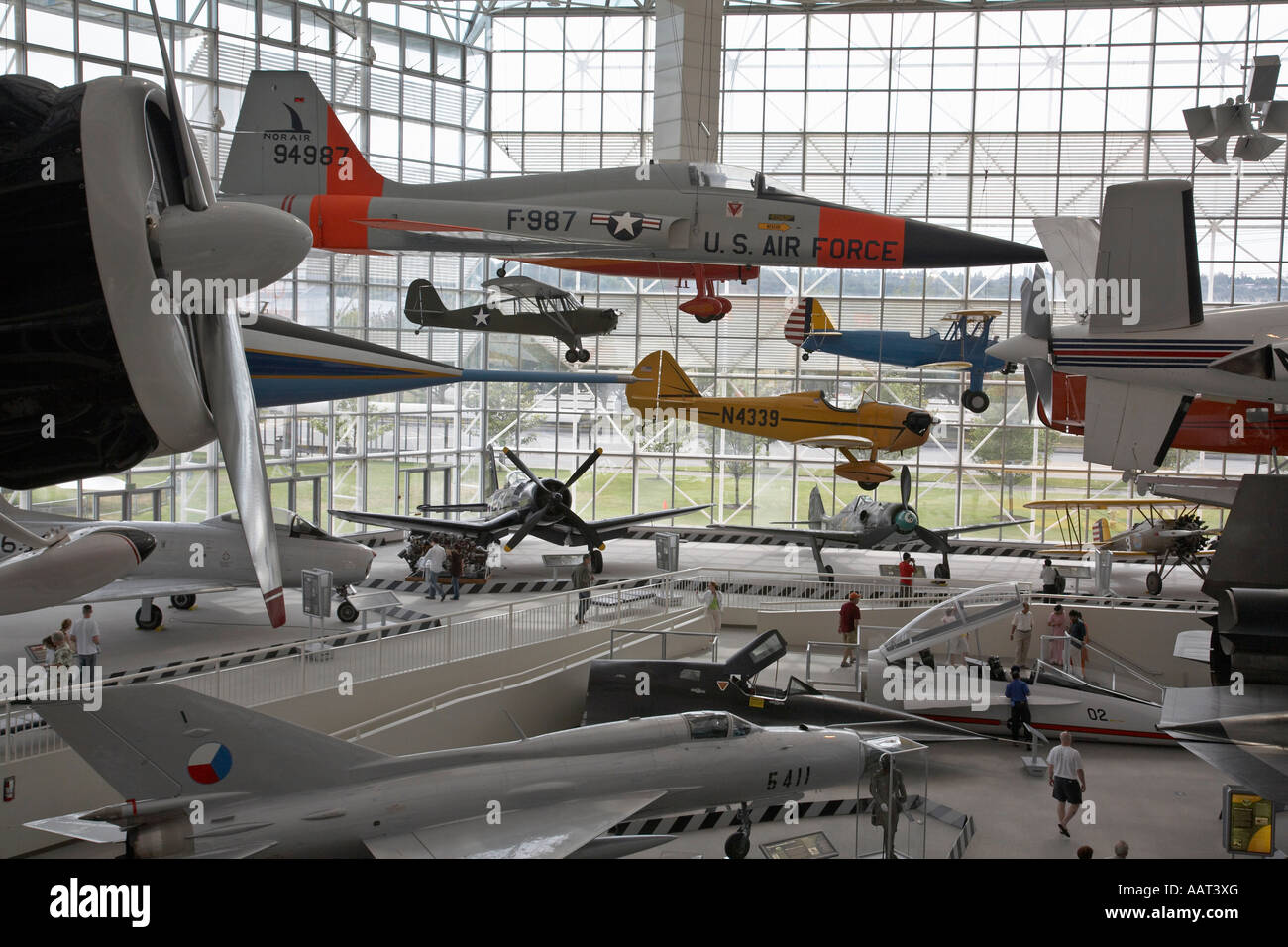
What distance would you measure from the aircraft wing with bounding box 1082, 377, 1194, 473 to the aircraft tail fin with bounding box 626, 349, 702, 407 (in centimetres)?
1060

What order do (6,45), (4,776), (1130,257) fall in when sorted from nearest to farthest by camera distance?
(4,776), (1130,257), (6,45)

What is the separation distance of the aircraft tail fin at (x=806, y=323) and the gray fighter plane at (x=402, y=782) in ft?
37.9

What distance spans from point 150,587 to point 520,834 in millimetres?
8797

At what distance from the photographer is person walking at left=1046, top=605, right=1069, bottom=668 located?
49.5 ft

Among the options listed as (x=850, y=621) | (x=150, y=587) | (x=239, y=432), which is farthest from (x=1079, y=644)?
(x=239, y=432)

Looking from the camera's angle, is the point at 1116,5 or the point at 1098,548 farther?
the point at 1116,5

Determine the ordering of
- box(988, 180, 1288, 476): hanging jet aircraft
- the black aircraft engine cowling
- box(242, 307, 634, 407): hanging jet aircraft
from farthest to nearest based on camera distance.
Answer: box(988, 180, 1288, 476): hanging jet aircraft < box(242, 307, 634, 407): hanging jet aircraft < the black aircraft engine cowling

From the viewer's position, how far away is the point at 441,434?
2912 cm

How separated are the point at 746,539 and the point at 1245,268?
46.0ft

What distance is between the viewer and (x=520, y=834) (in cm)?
788

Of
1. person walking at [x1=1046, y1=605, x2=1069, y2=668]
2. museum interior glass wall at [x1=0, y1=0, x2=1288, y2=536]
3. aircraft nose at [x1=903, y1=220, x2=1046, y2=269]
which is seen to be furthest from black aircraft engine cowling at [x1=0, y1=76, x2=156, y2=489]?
museum interior glass wall at [x1=0, y1=0, x2=1288, y2=536]

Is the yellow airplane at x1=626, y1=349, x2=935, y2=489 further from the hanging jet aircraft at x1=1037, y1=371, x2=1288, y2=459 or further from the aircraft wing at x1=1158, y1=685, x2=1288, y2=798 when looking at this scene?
the aircraft wing at x1=1158, y1=685, x2=1288, y2=798
